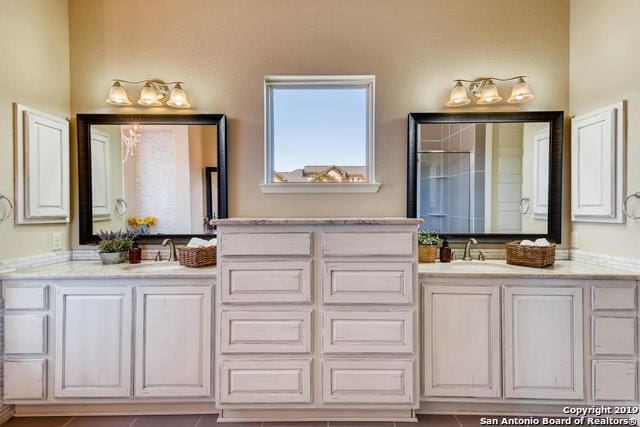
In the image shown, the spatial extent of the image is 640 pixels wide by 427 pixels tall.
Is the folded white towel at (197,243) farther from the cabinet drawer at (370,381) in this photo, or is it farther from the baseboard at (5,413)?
the baseboard at (5,413)

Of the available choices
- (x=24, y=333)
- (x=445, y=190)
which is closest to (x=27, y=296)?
(x=24, y=333)

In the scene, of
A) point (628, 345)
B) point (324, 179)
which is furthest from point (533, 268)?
point (324, 179)

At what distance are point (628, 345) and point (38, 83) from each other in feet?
13.4

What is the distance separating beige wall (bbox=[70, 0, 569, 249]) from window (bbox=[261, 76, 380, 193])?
93 mm

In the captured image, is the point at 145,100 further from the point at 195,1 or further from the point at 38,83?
the point at 195,1

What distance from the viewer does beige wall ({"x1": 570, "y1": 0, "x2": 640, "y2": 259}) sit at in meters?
1.98

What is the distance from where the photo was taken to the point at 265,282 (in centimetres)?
186

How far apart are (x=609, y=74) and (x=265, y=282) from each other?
259 centimetres

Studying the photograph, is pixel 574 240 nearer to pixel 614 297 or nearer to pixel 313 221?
pixel 614 297

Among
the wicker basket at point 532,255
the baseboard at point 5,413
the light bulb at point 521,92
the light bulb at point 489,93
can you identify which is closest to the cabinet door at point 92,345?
the baseboard at point 5,413

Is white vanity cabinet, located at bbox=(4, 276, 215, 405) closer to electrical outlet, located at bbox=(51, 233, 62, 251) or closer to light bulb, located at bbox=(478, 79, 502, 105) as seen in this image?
electrical outlet, located at bbox=(51, 233, 62, 251)

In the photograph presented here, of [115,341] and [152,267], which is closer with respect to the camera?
[115,341]

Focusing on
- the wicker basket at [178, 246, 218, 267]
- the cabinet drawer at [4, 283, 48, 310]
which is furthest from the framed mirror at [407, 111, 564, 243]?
the cabinet drawer at [4, 283, 48, 310]

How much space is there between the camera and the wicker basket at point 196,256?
2.08m
